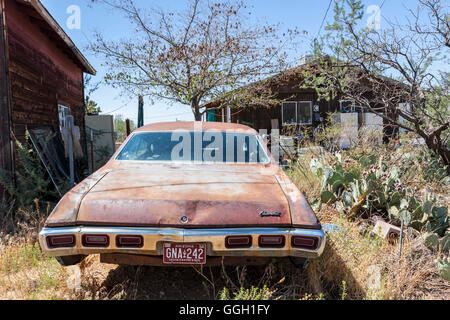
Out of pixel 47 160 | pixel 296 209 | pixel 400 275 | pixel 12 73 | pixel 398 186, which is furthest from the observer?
pixel 47 160

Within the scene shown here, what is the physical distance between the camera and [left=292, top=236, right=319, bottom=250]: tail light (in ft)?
7.29

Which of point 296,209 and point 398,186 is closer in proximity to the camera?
point 296,209

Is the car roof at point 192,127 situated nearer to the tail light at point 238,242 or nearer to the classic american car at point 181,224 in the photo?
the classic american car at point 181,224

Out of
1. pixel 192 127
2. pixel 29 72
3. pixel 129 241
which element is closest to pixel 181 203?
pixel 129 241

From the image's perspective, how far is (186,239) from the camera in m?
2.19

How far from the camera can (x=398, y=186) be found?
3900 mm

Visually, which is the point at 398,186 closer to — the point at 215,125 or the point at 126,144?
the point at 215,125

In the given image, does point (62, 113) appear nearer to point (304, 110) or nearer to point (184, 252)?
point (184, 252)

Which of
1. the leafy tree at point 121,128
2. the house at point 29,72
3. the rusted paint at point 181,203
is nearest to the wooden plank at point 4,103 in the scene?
the house at point 29,72

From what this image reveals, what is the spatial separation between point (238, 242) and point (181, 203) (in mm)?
523

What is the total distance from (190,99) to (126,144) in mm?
7171

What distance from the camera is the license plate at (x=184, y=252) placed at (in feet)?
7.34

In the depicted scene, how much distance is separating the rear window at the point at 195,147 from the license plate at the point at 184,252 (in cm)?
140

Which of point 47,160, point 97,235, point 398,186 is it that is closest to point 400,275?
point 398,186
